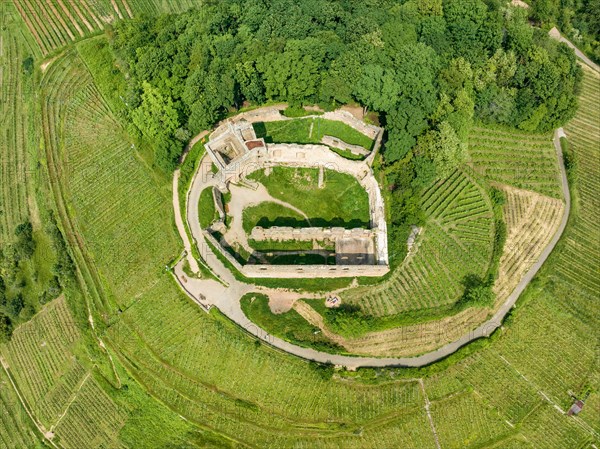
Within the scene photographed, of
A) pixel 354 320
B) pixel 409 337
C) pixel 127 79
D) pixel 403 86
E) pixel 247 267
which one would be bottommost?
pixel 409 337

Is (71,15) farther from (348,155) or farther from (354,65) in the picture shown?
(348,155)

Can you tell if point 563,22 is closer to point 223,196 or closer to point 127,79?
point 223,196

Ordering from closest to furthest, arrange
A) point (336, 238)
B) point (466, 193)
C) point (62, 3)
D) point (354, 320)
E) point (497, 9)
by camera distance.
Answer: point (354, 320) < point (336, 238) < point (466, 193) < point (497, 9) < point (62, 3)

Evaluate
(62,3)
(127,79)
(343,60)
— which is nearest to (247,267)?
(343,60)

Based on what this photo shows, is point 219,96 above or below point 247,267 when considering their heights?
above

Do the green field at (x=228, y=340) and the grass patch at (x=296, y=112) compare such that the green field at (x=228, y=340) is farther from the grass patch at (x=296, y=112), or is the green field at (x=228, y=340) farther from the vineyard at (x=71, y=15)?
the grass patch at (x=296, y=112)

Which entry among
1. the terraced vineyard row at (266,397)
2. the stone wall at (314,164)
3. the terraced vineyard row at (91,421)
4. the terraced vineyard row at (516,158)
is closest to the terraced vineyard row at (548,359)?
the terraced vineyard row at (516,158)
